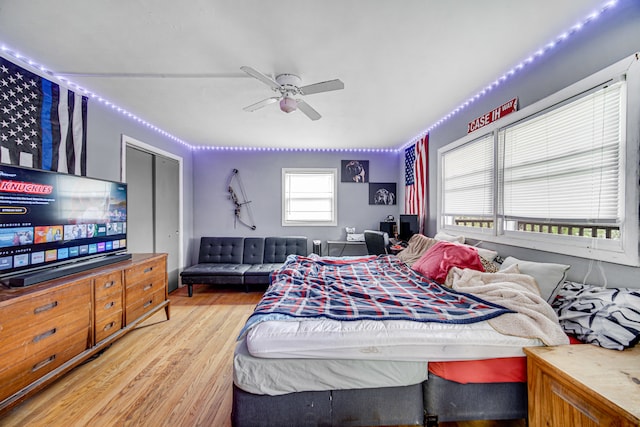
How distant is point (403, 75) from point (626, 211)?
1791mm

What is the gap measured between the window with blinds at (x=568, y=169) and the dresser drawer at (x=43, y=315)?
3.59 metres

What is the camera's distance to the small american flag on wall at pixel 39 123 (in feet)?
6.56

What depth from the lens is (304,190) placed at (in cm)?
505

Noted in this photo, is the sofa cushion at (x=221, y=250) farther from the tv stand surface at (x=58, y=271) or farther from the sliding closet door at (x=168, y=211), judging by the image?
the tv stand surface at (x=58, y=271)

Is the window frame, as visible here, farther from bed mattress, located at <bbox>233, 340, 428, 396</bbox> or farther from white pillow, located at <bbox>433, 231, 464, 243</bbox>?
bed mattress, located at <bbox>233, 340, 428, 396</bbox>

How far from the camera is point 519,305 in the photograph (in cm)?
152

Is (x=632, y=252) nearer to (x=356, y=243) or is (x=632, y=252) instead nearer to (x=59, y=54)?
(x=356, y=243)

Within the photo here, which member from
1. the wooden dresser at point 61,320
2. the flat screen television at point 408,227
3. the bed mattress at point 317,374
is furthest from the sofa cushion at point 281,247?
the bed mattress at point 317,374

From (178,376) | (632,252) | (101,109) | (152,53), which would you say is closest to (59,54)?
(152,53)

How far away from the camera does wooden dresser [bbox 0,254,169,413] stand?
1.47 meters

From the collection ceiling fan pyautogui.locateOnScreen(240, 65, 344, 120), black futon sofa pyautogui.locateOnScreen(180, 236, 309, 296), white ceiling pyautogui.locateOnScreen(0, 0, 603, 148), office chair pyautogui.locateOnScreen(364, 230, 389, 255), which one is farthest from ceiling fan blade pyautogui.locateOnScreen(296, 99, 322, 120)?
black futon sofa pyautogui.locateOnScreen(180, 236, 309, 296)

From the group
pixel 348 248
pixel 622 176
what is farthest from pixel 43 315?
pixel 348 248

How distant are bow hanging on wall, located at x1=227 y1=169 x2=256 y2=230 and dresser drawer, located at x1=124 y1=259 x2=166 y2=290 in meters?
1.96

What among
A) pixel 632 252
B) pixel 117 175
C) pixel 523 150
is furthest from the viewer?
pixel 117 175
